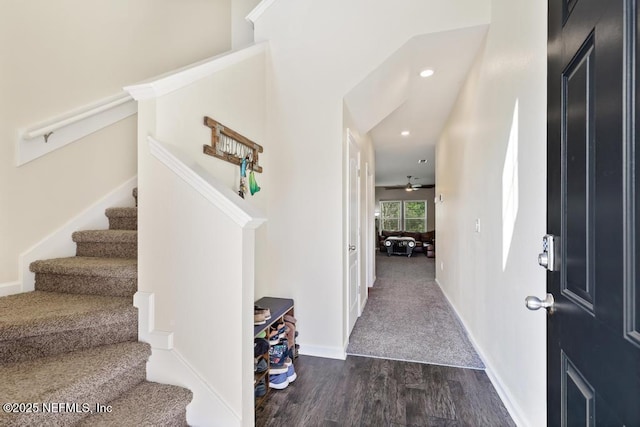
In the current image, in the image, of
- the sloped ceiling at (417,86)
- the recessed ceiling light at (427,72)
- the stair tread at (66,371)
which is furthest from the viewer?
the recessed ceiling light at (427,72)

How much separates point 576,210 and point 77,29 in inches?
121

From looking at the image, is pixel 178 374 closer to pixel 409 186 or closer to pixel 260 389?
pixel 260 389

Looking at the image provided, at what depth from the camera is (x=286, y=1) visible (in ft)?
8.40

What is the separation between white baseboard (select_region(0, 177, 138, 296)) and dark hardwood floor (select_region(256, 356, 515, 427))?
1.69 meters

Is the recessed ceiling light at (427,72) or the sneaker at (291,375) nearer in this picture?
the sneaker at (291,375)

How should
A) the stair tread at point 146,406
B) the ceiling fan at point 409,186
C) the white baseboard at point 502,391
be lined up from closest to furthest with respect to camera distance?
the stair tread at point 146,406, the white baseboard at point 502,391, the ceiling fan at point 409,186

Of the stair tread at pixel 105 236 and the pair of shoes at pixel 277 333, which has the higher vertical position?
the stair tread at pixel 105 236

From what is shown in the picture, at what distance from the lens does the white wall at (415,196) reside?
1152 cm

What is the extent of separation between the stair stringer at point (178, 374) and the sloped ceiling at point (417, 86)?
2.19 meters

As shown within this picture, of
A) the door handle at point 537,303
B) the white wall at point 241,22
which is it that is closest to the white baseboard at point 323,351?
the door handle at point 537,303

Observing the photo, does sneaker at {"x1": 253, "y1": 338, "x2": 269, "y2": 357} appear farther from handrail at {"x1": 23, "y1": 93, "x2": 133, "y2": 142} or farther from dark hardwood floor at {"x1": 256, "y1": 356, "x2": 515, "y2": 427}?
handrail at {"x1": 23, "y1": 93, "x2": 133, "y2": 142}

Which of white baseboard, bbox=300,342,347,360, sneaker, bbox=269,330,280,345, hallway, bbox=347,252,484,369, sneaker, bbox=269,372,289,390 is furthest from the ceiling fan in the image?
sneaker, bbox=269,372,289,390

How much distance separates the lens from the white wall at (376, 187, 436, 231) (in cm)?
1152

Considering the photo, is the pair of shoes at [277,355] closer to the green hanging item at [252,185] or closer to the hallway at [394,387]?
the hallway at [394,387]
